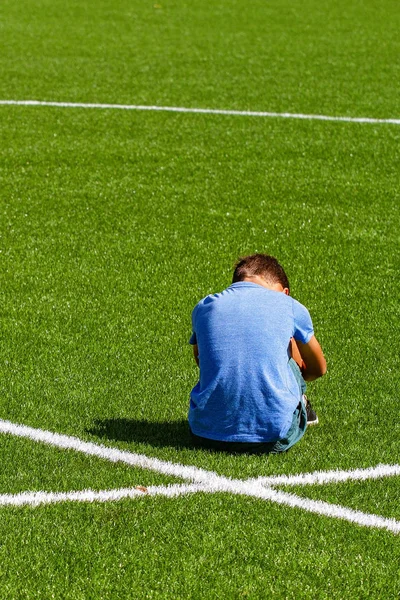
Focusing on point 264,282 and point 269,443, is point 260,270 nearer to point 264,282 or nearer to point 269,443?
point 264,282

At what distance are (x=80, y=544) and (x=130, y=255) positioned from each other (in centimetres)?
535

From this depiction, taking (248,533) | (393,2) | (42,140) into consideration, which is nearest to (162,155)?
(42,140)

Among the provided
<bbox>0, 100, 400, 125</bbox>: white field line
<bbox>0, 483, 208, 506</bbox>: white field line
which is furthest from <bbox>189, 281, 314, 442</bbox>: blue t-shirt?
<bbox>0, 100, 400, 125</bbox>: white field line

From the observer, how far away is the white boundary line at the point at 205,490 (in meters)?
4.96

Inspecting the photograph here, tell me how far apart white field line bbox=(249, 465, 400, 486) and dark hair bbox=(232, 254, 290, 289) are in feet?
3.45

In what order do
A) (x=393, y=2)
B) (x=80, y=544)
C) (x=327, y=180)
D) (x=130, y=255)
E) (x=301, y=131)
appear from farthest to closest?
(x=393, y=2)
(x=301, y=131)
(x=327, y=180)
(x=130, y=255)
(x=80, y=544)

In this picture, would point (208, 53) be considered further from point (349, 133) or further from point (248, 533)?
point (248, 533)

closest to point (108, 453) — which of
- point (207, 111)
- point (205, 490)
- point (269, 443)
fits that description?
point (205, 490)

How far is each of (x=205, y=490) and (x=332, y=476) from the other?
2.22 ft

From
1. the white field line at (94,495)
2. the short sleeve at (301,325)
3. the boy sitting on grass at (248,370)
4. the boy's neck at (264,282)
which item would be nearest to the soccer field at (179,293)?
the white field line at (94,495)

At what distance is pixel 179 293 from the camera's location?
8.91 metres

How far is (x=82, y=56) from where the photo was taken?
18234mm

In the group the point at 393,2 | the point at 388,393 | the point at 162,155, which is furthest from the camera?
the point at 393,2

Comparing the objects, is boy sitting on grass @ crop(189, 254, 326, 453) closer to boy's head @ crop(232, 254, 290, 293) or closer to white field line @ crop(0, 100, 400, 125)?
boy's head @ crop(232, 254, 290, 293)
